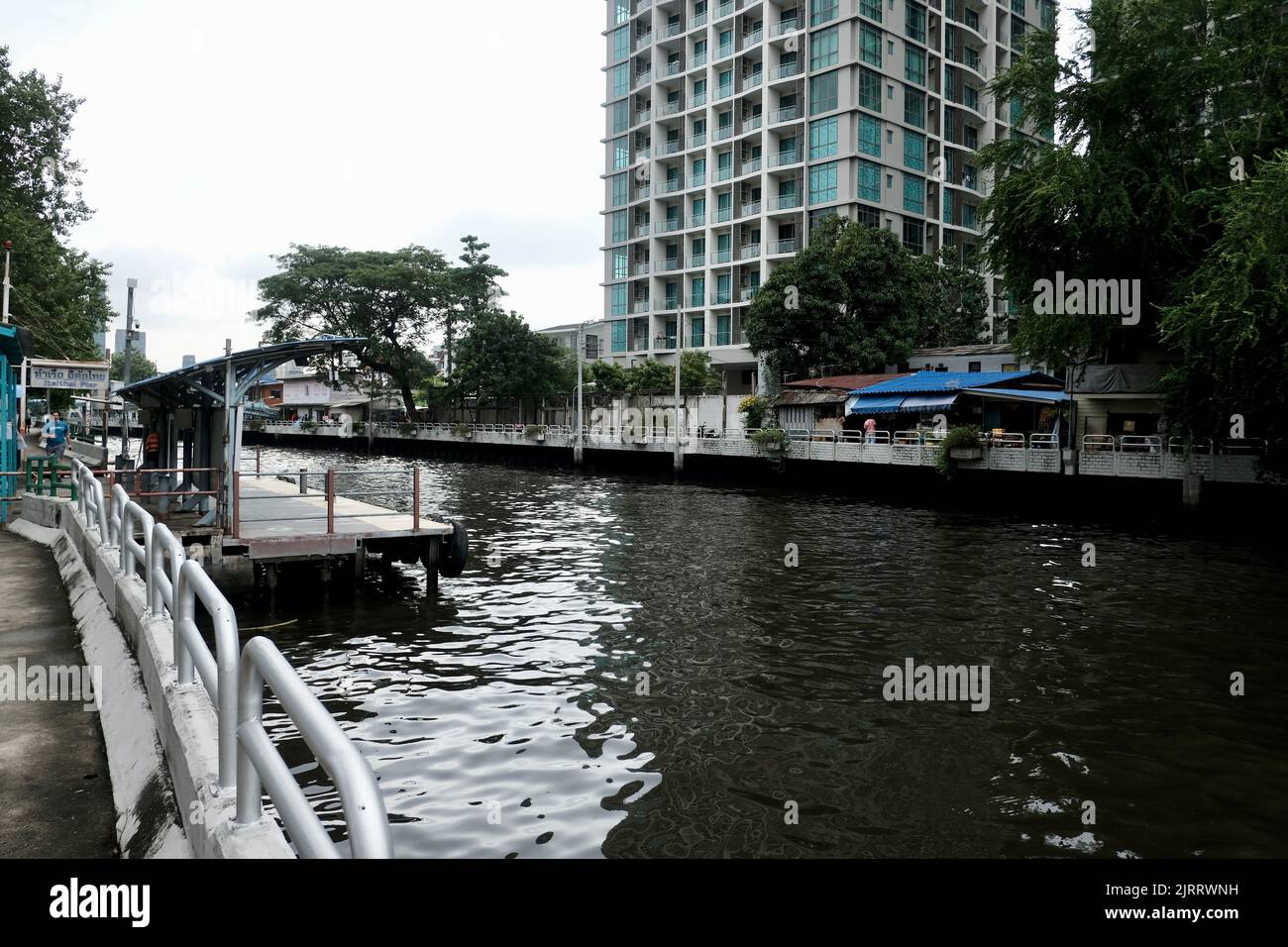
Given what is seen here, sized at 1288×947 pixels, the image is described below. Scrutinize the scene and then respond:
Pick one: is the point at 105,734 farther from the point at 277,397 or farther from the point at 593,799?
the point at 277,397

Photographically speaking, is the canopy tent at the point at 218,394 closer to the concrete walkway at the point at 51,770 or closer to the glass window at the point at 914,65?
the concrete walkway at the point at 51,770

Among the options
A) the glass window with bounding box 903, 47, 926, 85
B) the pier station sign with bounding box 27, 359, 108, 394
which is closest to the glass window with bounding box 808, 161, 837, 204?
the glass window with bounding box 903, 47, 926, 85

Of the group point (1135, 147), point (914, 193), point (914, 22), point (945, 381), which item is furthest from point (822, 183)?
point (1135, 147)

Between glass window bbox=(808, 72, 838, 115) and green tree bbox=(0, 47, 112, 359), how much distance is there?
142 ft

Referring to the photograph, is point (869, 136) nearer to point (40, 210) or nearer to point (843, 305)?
point (843, 305)

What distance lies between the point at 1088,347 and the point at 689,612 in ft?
75.7

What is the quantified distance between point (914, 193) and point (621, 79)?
88.1 ft

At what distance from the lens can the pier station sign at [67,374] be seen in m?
18.2

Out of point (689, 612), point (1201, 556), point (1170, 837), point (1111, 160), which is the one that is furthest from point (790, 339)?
point (1170, 837)

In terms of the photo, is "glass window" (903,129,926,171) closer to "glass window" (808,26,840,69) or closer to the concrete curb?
"glass window" (808,26,840,69)

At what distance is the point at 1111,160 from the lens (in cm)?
2723

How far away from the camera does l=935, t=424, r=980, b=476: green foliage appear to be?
29.9 m

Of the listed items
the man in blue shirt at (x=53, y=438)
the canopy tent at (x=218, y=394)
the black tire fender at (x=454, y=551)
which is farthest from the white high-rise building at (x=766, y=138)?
the black tire fender at (x=454, y=551)
